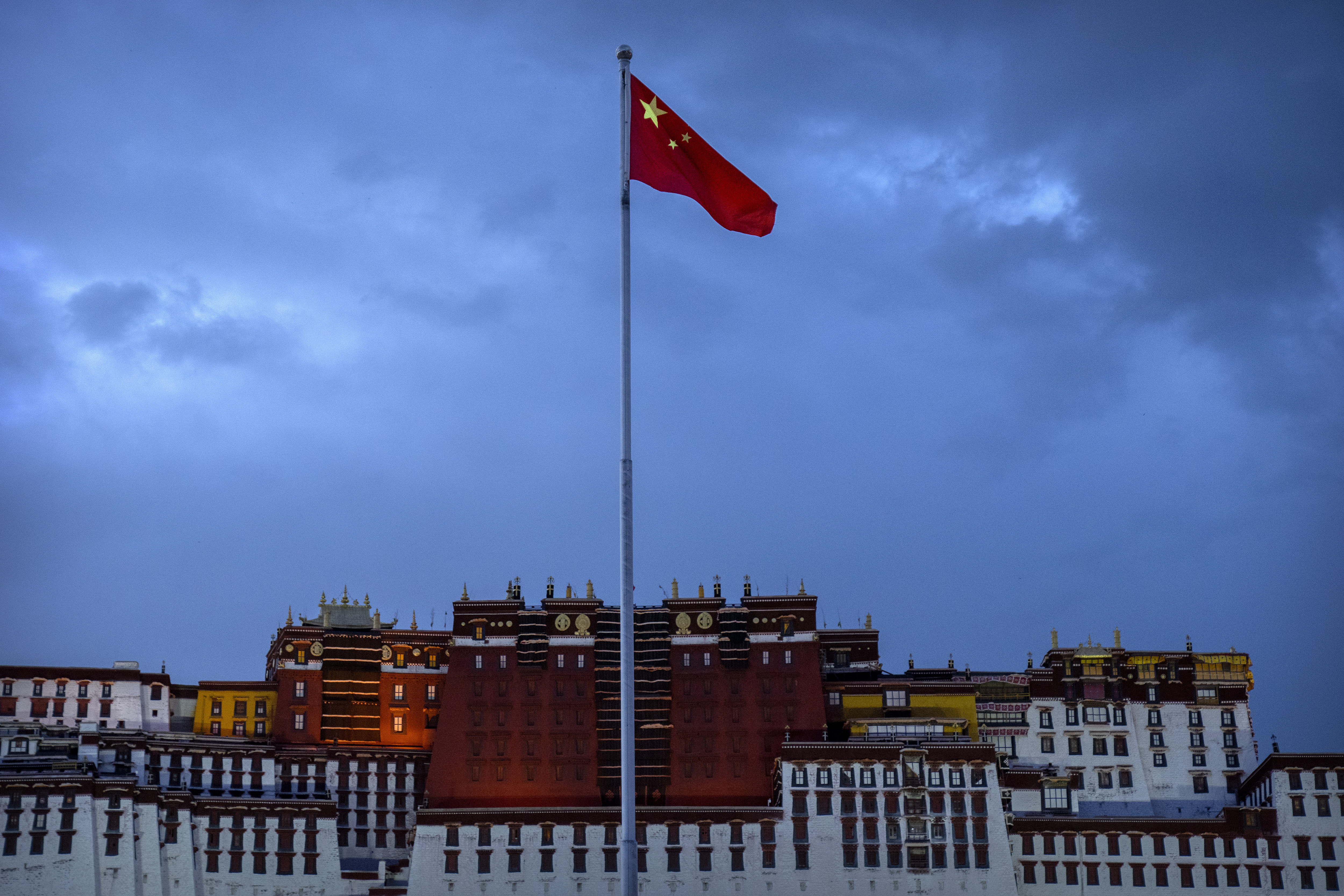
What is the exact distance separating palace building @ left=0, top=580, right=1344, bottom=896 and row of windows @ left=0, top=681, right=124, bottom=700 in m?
0.19

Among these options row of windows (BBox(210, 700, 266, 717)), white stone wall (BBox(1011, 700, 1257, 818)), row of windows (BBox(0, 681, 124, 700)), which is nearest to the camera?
Result: white stone wall (BBox(1011, 700, 1257, 818))

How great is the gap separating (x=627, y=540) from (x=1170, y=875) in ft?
286

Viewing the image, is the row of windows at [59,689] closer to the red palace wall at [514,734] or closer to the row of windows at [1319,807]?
the red palace wall at [514,734]

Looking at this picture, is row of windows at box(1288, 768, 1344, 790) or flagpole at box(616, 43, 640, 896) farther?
row of windows at box(1288, 768, 1344, 790)

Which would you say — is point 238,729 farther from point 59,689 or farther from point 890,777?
point 890,777

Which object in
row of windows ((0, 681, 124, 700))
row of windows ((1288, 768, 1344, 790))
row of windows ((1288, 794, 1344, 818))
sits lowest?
row of windows ((1288, 794, 1344, 818))

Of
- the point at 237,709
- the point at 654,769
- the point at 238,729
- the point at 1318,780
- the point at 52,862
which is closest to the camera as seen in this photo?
the point at 52,862

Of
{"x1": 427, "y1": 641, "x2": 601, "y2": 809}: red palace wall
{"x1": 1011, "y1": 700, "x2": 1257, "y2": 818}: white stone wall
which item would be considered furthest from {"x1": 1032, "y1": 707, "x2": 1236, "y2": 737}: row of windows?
{"x1": 427, "y1": 641, "x2": 601, "y2": 809}: red palace wall

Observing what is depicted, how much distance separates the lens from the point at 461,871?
11812 centimetres

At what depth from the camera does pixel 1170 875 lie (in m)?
118

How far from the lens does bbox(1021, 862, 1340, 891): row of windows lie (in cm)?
11769

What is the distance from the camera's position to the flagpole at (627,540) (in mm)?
43156

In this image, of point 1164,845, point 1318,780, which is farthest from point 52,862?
point 1318,780

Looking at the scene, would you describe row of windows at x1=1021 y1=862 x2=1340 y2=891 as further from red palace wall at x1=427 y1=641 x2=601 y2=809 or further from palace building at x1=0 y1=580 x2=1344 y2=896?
red palace wall at x1=427 y1=641 x2=601 y2=809
